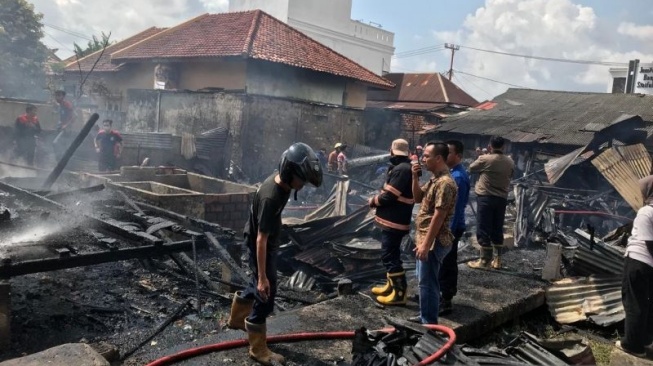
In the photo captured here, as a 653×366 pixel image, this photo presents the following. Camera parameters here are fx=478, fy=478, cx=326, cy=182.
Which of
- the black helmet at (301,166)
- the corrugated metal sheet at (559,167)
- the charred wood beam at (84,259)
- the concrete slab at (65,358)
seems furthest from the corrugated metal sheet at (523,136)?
the concrete slab at (65,358)

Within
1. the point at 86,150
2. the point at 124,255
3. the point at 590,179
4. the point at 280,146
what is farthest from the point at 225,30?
the point at 124,255

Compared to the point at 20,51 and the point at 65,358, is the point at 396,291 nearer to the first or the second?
the point at 65,358

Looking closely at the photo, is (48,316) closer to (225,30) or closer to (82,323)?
(82,323)

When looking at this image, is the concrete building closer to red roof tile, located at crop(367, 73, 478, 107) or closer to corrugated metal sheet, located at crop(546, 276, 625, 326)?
red roof tile, located at crop(367, 73, 478, 107)

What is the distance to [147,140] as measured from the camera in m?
14.3

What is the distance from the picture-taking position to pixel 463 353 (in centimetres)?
346

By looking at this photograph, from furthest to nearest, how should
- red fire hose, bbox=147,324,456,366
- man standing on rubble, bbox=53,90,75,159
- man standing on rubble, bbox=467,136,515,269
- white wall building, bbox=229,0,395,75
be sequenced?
white wall building, bbox=229,0,395,75 < man standing on rubble, bbox=53,90,75,159 < man standing on rubble, bbox=467,136,515,269 < red fire hose, bbox=147,324,456,366

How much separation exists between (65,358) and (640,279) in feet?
15.1

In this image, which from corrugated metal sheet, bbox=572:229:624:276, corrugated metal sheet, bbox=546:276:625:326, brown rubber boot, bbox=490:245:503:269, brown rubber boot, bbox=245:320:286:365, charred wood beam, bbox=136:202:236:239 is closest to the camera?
brown rubber boot, bbox=245:320:286:365

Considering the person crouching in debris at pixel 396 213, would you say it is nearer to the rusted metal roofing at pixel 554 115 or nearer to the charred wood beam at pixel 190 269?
the charred wood beam at pixel 190 269

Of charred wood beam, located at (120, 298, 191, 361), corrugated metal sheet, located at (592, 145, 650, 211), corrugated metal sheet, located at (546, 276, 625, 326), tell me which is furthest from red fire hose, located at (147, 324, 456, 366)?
corrugated metal sheet, located at (592, 145, 650, 211)

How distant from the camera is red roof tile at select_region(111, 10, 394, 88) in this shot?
17.7 m

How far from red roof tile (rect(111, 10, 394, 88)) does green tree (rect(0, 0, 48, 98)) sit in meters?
8.42

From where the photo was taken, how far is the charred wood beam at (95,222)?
5.12 metres
